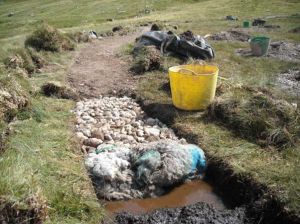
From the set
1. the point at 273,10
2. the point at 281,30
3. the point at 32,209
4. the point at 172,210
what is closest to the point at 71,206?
the point at 32,209

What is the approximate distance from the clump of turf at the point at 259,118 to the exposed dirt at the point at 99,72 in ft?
7.06

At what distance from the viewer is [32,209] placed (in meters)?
3.04

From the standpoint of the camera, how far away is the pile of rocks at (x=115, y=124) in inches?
212

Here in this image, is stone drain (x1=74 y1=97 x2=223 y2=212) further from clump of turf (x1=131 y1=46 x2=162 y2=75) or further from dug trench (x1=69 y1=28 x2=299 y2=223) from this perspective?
clump of turf (x1=131 y1=46 x2=162 y2=75)

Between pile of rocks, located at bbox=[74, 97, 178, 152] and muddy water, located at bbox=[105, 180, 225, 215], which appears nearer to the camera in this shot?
muddy water, located at bbox=[105, 180, 225, 215]

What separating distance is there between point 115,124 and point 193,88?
49.8 inches

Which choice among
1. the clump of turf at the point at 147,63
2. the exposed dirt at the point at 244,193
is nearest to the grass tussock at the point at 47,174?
the exposed dirt at the point at 244,193

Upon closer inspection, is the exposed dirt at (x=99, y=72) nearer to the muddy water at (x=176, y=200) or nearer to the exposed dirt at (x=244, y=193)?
the exposed dirt at (x=244, y=193)

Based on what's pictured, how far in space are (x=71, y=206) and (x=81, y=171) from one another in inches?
31.6

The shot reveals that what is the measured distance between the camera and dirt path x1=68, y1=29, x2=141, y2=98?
7.53m

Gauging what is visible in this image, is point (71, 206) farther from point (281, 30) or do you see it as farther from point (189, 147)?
point (281, 30)

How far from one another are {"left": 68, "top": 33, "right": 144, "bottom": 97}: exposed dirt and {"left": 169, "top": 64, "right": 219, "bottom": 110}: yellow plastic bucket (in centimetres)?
148

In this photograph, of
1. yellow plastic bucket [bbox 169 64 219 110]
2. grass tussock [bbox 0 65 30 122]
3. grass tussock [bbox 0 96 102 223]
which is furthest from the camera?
yellow plastic bucket [bbox 169 64 219 110]

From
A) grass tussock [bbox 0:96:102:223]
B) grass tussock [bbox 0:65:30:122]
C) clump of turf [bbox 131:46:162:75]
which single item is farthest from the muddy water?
clump of turf [bbox 131:46:162:75]
